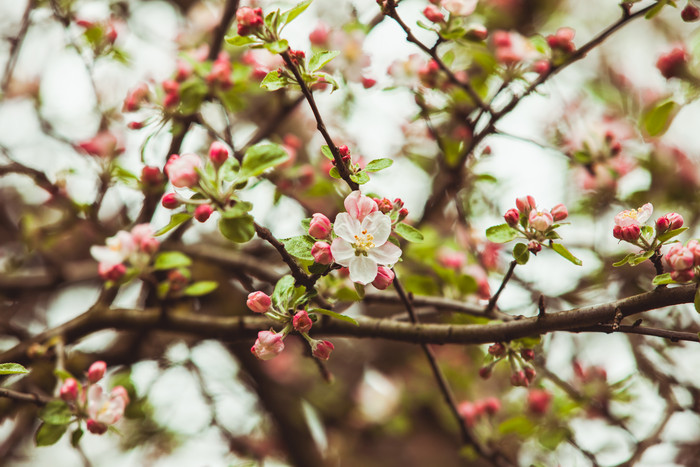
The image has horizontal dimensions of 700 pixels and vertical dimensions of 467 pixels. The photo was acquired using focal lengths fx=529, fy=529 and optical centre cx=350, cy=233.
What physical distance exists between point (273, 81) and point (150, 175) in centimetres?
68

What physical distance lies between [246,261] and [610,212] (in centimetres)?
167

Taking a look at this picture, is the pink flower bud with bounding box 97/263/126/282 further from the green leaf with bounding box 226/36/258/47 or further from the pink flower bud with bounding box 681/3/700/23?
the pink flower bud with bounding box 681/3/700/23

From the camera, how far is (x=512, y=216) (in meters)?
1.07

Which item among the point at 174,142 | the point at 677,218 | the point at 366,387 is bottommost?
the point at 366,387

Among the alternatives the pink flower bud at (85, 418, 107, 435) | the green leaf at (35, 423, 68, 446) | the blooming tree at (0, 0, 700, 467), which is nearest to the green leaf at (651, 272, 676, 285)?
the blooming tree at (0, 0, 700, 467)

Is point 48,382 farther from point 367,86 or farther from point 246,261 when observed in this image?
point 367,86

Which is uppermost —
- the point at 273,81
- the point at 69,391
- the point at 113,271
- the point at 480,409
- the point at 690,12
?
the point at 690,12

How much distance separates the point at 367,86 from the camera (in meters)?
1.74

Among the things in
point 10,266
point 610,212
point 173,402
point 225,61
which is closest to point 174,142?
point 225,61

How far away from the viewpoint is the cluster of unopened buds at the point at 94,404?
49.6 inches

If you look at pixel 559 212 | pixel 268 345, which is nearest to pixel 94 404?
pixel 268 345

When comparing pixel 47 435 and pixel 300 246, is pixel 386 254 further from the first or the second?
pixel 47 435

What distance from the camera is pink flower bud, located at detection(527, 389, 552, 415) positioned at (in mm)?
1920

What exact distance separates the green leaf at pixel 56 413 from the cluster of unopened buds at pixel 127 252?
13.0 inches
